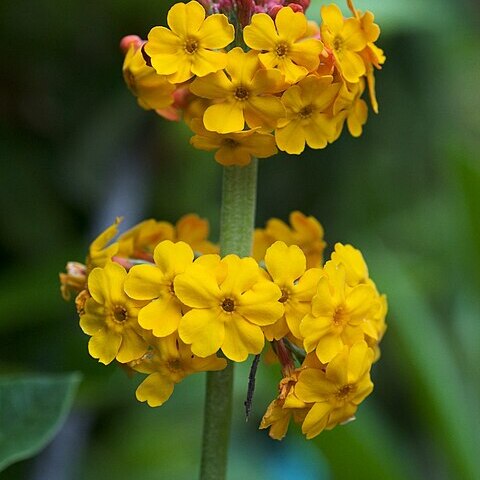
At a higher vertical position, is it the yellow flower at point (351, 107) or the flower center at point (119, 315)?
the yellow flower at point (351, 107)

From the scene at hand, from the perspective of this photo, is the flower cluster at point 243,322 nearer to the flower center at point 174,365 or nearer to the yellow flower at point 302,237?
the flower center at point 174,365

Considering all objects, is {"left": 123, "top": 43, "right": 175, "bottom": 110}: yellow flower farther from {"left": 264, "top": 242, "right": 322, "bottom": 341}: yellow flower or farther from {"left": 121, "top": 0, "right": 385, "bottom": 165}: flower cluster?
{"left": 264, "top": 242, "right": 322, "bottom": 341}: yellow flower

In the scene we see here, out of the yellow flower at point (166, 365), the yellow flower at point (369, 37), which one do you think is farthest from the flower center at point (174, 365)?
the yellow flower at point (369, 37)

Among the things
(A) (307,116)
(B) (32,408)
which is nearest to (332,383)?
(A) (307,116)

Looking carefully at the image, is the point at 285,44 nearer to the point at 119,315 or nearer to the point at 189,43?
the point at 189,43

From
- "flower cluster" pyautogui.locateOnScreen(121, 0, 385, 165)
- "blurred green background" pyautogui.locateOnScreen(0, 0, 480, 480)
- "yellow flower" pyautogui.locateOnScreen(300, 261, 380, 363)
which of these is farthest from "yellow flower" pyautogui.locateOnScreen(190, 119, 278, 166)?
→ "blurred green background" pyautogui.locateOnScreen(0, 0, 480, 480)

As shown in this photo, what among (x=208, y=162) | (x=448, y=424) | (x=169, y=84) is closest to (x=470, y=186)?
(x=448, y=424)
